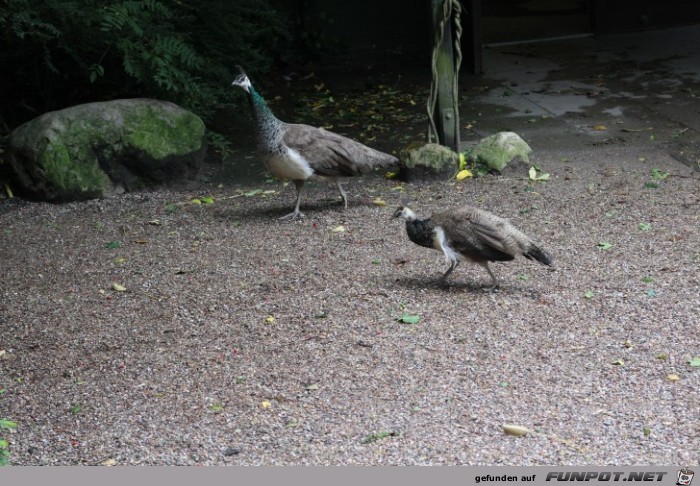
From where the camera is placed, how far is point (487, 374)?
486 cm

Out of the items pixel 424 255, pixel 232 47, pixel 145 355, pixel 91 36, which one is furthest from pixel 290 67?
pixel 145 355

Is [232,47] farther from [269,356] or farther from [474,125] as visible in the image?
[269,356]

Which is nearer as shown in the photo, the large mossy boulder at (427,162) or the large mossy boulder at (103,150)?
the large mossy boulder at (427,162)

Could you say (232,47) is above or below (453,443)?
above

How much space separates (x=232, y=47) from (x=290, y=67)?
355 centimetres

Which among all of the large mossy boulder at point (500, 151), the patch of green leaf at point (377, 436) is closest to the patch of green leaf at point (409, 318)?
the patch of green leaf at point (377, 436)

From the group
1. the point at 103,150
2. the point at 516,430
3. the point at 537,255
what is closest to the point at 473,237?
the point at 537,255

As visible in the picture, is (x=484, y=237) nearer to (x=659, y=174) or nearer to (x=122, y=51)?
(x=659, y=174)

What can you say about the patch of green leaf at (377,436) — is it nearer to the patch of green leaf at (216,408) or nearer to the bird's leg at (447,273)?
the patch of green leaf at (216,408)

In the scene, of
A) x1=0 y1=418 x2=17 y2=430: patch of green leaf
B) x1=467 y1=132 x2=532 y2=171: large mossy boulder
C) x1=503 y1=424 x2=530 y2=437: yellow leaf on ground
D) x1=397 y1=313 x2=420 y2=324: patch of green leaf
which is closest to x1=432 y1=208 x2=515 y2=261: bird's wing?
x1=397 y1=313 x2=420 y2=324: patch of green leaf

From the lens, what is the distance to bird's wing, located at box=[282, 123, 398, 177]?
7.87m

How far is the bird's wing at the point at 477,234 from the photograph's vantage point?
18.9 ft

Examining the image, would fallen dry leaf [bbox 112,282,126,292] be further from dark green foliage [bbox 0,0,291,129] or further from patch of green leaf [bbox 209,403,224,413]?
dark green foliage [bbox 0,0,291,129]

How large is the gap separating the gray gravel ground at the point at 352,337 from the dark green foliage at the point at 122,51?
5.92 feet
